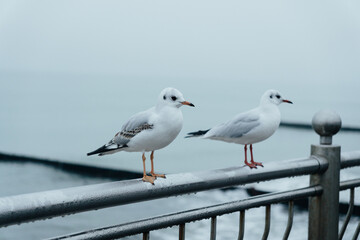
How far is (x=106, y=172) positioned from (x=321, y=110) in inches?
1696

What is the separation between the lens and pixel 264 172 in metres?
2.32

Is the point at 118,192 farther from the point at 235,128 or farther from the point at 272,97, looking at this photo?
the point at 272,97

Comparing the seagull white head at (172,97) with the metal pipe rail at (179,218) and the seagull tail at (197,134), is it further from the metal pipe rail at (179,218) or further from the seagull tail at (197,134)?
the seagull tail at (197,134)

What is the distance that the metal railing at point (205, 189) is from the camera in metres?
1.65

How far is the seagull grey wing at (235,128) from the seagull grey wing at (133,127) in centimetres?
60

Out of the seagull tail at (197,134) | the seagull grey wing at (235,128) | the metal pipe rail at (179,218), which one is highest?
the seagull grey wing at (235,128)

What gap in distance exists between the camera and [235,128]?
254 cm

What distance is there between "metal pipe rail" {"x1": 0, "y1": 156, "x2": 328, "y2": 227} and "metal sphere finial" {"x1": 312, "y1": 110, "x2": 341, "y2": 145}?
323 millimetres

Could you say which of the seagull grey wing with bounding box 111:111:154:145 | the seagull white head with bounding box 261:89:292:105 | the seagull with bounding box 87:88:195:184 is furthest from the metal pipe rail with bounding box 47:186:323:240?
the seagull white head with bounding box 261:89:292:105

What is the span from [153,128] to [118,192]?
0.90 feet

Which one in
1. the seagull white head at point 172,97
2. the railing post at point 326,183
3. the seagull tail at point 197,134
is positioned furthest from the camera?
the railing post at point 326,183

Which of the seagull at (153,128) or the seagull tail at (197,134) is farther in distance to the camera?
the seagull tail at (197,134)

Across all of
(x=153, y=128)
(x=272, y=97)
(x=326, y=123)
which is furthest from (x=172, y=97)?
(x=326, y=123)

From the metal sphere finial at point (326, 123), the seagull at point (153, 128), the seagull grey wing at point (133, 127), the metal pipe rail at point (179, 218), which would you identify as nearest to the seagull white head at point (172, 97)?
the seagull at point (153, 128)
